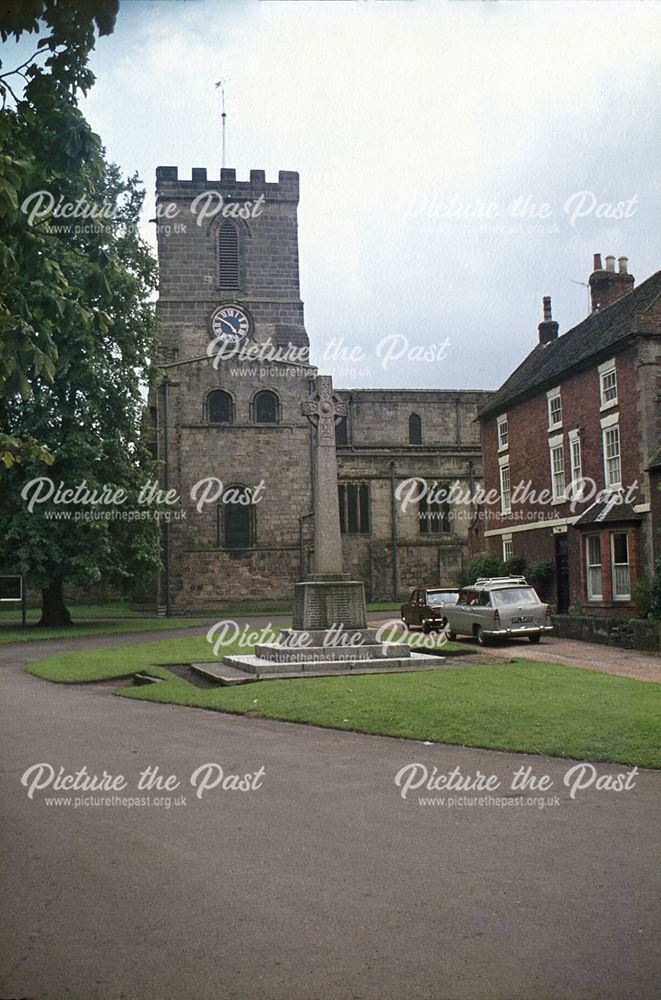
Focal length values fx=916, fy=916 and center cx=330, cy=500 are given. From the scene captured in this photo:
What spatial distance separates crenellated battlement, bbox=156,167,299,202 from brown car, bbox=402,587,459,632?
29875 millimetres

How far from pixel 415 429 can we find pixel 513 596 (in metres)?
35.3

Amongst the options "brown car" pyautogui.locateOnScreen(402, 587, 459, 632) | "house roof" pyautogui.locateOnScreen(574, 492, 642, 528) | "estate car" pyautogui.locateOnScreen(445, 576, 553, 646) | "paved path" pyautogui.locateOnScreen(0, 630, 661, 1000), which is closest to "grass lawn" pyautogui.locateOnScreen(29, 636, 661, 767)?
"paved path" pyautogui.locateOnScreen(0, 630, 661, 1000)

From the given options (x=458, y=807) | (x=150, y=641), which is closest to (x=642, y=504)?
(x=150, y=641)

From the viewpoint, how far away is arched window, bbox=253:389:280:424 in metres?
47.7

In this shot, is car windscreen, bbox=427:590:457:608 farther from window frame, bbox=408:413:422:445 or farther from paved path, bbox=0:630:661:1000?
A: window frame, bbox=408:413:422:445

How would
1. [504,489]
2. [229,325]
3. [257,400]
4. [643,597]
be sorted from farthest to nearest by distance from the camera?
[229,325], [257,400], [504,489], [643,597]

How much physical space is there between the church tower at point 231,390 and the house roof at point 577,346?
13228 millimetres

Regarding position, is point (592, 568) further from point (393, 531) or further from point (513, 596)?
point (393, 531)

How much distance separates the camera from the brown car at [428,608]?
27.7 meters

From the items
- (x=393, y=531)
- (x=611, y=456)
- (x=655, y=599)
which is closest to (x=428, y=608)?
(x=611, y=456)

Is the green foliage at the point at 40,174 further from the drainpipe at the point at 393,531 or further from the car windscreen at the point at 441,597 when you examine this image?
the drainpipe at the point at 393,531

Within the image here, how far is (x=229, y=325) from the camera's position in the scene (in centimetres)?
4988

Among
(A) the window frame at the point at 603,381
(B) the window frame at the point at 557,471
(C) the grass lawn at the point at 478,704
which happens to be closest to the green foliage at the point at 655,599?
(C) the grass lawn at the point at 478,704

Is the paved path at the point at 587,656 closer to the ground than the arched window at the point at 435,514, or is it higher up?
closer to the ground
